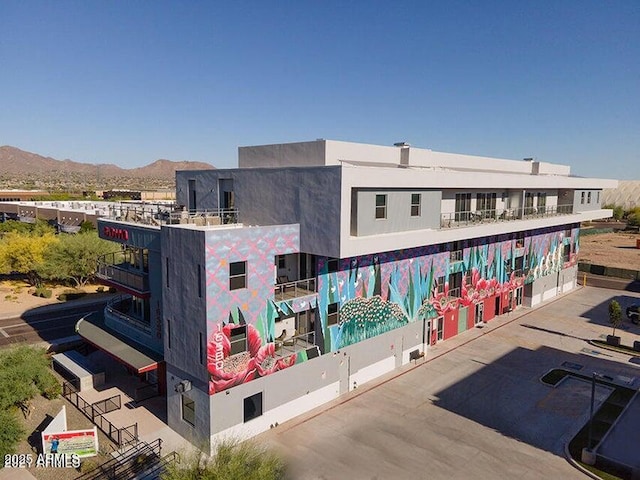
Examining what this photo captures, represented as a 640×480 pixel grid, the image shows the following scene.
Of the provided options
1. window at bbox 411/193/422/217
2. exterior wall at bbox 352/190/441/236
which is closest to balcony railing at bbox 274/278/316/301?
exterior wall at bbox 352/190/441/236

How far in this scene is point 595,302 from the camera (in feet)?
154

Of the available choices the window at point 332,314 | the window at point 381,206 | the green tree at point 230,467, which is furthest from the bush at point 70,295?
the green tree at point 230,467

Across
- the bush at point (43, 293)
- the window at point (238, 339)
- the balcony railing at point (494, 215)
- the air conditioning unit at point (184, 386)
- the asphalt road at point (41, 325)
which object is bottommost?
the asphalt road at point (41, 325)

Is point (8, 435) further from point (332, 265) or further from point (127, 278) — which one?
point (332, 265)

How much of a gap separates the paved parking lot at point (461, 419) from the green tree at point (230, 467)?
5281mm

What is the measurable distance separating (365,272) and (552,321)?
23260mm

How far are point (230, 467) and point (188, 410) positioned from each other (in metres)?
8.38

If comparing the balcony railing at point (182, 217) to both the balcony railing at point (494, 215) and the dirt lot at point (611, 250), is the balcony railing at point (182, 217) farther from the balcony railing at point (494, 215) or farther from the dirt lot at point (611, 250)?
the dirt lot at point (611, 250)

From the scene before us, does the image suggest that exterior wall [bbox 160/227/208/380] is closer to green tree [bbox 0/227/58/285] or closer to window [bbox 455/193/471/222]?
window [bbox 455/193/471/222]

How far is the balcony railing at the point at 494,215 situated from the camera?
31000 millimetres

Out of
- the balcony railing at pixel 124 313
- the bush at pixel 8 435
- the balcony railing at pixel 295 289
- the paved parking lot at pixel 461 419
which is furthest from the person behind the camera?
the balcony railing at pixel 124 313

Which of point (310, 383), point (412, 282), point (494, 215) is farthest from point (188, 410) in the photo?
point (494, 215)

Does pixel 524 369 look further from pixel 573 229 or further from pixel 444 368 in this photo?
pixel 573 229

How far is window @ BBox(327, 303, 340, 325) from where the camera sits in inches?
959
